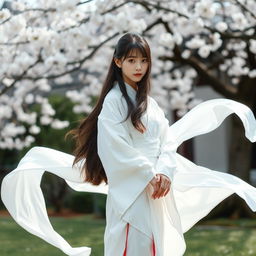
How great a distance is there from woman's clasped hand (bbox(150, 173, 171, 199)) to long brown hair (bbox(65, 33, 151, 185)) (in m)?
0.28

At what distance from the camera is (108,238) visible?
3.72 meters

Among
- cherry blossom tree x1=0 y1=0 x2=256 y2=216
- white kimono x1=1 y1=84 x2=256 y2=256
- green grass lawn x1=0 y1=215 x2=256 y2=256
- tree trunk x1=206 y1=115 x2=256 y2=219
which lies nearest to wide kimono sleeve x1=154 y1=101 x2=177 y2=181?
white kimono x1=1 y1=84 x2=256 y2=256

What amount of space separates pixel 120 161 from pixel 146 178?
170 millimetres

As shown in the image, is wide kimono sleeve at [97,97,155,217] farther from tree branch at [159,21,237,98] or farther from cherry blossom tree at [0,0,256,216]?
tree branch at [159,21,237,98]

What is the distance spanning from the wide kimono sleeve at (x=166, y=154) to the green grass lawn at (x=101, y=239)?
10.6 ft

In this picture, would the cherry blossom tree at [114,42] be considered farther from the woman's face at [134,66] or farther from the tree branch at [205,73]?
the woman's face at [134,66]

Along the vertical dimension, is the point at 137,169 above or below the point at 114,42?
above

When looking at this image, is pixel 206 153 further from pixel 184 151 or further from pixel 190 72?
pixel 190 72

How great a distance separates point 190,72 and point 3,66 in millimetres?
4116

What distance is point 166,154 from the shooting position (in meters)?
3.79

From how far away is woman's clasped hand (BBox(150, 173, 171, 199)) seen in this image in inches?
143

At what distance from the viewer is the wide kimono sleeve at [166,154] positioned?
368 cm

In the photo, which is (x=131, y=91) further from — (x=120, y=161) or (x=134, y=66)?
(x=120, y=161)

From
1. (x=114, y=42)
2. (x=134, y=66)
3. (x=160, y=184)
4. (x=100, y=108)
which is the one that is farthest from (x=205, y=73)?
(x=160, y=184)
